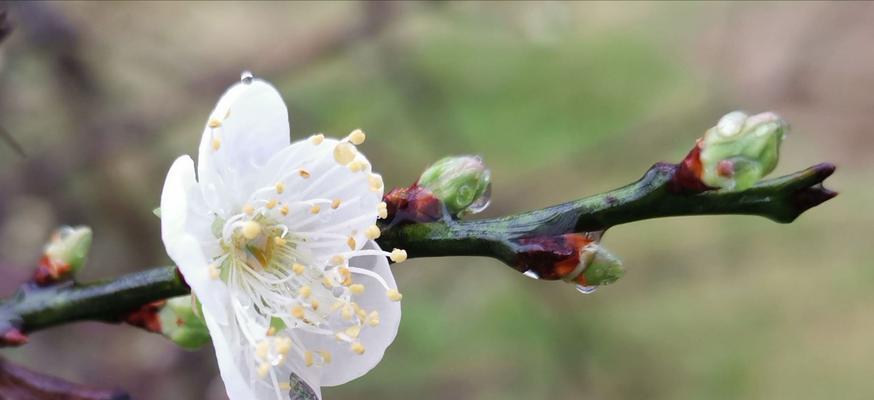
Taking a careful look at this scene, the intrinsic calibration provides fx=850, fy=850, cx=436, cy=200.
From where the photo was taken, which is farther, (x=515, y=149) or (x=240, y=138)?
(x=515, y=149)

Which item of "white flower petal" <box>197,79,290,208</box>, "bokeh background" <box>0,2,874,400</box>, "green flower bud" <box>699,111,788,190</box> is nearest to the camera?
"green flower bud" <box>699,111,788,190</box>

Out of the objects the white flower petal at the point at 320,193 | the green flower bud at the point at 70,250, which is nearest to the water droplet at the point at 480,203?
the white flower petal at the point at 320,193

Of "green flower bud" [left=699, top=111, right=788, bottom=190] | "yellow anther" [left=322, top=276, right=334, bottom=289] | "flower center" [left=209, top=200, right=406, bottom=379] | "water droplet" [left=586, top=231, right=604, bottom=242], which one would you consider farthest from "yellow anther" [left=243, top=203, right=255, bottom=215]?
"green flower bud" [left=699, top=111, right=788, bottom=190]

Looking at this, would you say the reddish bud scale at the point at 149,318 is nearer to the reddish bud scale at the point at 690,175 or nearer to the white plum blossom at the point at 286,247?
the white plum blossom at the point at 286,247

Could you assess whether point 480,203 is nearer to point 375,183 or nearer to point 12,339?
point 375,183

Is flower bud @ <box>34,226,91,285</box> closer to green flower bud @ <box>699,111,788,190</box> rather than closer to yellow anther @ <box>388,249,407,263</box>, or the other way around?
yellow anther @ <box>388,249,407,263</box>

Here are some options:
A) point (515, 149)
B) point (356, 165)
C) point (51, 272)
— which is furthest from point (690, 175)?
point (515, 149)

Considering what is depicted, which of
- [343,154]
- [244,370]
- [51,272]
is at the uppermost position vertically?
[343,154]

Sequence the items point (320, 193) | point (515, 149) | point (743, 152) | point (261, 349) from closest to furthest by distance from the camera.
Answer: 1. point (743, 152)
2. point (261, 349)
3. point (320, 193)
4. point (515, 149)
